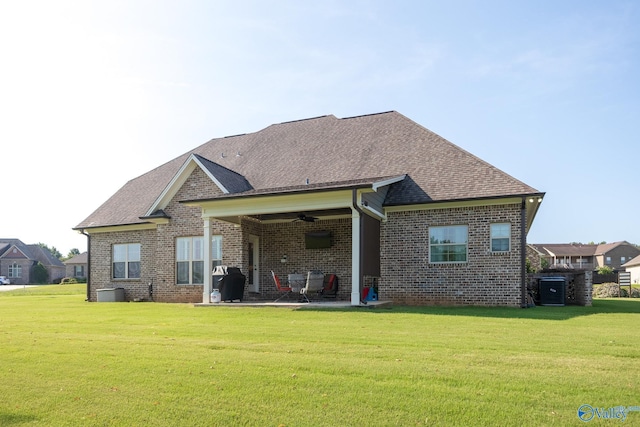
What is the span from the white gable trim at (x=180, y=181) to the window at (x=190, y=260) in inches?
57.3

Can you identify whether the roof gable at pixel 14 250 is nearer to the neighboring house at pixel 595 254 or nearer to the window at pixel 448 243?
the window at pixel 448 243

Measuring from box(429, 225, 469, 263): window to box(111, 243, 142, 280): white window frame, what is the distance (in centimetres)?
1205

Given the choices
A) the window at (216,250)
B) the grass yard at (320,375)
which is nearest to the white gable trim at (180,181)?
the window at (216,250)

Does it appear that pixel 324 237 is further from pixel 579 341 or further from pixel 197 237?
pixel 579 341

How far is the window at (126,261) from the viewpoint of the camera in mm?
21641

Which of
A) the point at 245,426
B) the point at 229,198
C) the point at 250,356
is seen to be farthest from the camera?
the point at 229,198

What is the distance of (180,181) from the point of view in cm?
1917

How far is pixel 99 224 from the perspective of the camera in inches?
875

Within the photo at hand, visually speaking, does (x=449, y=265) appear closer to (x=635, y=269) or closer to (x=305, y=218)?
(x=305, y=218)

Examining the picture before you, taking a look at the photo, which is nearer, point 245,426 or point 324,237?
point 245,426

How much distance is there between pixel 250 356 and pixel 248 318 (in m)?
5.16

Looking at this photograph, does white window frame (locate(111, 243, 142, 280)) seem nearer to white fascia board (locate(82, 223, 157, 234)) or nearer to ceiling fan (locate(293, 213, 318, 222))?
white fascia board (locate(82, 223, 157, 234))

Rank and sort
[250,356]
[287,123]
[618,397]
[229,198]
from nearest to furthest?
[618,397], [250,356], [229,198], [287,123]

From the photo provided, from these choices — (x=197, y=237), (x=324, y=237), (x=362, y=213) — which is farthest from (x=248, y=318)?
(x=197, y=237)
